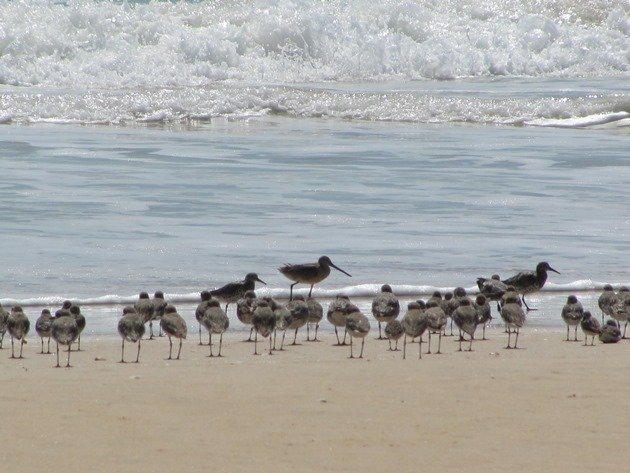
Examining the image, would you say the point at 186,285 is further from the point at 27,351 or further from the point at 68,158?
the point at 68,158

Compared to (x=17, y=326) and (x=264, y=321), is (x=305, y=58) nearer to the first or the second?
(x=264, y=321)

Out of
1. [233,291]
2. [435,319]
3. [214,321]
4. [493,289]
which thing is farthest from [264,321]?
[493,289]

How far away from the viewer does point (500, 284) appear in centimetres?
977

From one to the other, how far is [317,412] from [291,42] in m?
28.6

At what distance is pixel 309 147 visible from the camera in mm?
20641

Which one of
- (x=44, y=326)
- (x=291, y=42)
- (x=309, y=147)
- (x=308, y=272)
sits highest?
(x=291, y=42)

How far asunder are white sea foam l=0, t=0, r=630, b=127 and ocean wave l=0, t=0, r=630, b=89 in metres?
0.04

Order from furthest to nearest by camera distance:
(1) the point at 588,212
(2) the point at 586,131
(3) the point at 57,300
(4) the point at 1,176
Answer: (2) the point at 586,131 → (4) the point at 1,176 → (1) the point at 588,212 → (3) the point at 57,300

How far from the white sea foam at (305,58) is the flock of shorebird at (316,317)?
54.6ft

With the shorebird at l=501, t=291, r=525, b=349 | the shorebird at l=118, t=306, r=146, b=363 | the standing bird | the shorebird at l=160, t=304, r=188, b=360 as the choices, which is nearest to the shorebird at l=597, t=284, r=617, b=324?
the shorebird at l=501, t=291, r=525, b=349

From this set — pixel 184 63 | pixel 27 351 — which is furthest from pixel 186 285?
pixel 184 63

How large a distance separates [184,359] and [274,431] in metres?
2.12

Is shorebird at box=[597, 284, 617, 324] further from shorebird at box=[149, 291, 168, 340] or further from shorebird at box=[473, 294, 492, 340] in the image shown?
shorebird at box=[149, 291, 168, 340]

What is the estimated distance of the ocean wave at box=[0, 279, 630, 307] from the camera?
381 inches
